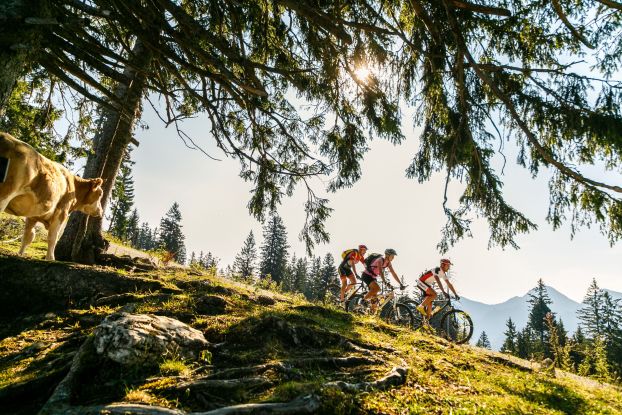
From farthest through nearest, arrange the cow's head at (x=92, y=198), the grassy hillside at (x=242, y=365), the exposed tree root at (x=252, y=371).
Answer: the cow's head at (x=92, y=198) < the exposed tree root at (x=252, y=371) < the grassy hillside at (x=242, y=365)

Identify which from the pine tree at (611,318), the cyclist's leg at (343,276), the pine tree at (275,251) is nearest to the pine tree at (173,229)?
the pine tree at (275,251)

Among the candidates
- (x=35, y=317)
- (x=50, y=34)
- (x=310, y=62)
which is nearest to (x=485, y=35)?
(x=310, y=62)

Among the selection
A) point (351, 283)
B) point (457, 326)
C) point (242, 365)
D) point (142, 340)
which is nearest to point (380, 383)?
point (242, 365)

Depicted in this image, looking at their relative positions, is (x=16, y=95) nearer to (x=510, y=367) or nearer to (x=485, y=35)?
(x=485, y=35)

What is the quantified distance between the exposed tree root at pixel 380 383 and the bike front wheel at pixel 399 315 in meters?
7.63

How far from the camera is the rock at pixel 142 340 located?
3494mm

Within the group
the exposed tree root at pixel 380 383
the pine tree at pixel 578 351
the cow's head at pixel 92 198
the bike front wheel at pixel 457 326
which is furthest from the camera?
the bike front wheel at pixel 457 326

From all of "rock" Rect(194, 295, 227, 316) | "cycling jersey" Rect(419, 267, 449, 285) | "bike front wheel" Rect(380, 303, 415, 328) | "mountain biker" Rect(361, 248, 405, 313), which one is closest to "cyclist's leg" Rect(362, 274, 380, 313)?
"mountain biker" Rect(361, 248, 405, 313)

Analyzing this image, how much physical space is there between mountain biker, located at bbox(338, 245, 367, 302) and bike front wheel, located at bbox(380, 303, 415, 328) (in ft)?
5.56

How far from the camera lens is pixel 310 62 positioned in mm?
6695

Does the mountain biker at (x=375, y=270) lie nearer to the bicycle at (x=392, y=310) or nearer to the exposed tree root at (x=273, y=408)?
the bicycle at (x=392, y=310)

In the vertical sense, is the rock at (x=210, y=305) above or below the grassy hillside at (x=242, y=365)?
above

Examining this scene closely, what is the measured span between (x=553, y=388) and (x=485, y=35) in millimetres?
5834

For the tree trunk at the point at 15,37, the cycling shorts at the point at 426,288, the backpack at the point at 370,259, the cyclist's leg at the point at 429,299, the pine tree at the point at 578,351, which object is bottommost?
the pine tree at the point at 578,351
